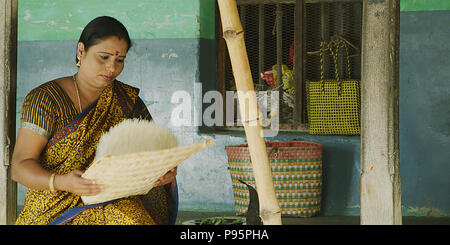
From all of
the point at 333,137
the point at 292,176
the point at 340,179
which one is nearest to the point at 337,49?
the point at 333,137

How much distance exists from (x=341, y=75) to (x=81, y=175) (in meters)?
3.63

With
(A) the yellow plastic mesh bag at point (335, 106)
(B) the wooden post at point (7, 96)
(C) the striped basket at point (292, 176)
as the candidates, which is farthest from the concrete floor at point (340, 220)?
(B) the wooden post at point (7, 96)

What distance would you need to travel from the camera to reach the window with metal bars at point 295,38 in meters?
5.56

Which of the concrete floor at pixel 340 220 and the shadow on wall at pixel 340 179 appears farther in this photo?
the shadow on wall at pixel 340 179

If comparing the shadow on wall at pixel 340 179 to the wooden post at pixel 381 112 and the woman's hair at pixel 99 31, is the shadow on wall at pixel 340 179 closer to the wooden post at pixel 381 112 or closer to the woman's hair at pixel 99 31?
the wooden post at pixel 381 112

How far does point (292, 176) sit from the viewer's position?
5051mm

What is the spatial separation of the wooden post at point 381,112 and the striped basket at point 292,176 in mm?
2278

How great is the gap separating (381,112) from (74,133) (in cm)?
140

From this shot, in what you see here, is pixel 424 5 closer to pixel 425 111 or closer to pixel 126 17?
pixel 425 111

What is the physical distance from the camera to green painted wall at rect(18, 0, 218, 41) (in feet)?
18.3

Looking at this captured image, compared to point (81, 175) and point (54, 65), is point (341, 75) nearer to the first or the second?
point (54, 65)

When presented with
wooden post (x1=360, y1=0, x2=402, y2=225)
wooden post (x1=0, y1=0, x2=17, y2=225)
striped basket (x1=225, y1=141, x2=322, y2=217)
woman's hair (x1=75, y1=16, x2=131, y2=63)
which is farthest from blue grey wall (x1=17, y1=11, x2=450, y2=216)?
woman's hair (x1=75, y1=16, x2=131, y2=63)

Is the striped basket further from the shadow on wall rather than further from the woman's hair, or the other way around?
the woman's hair
